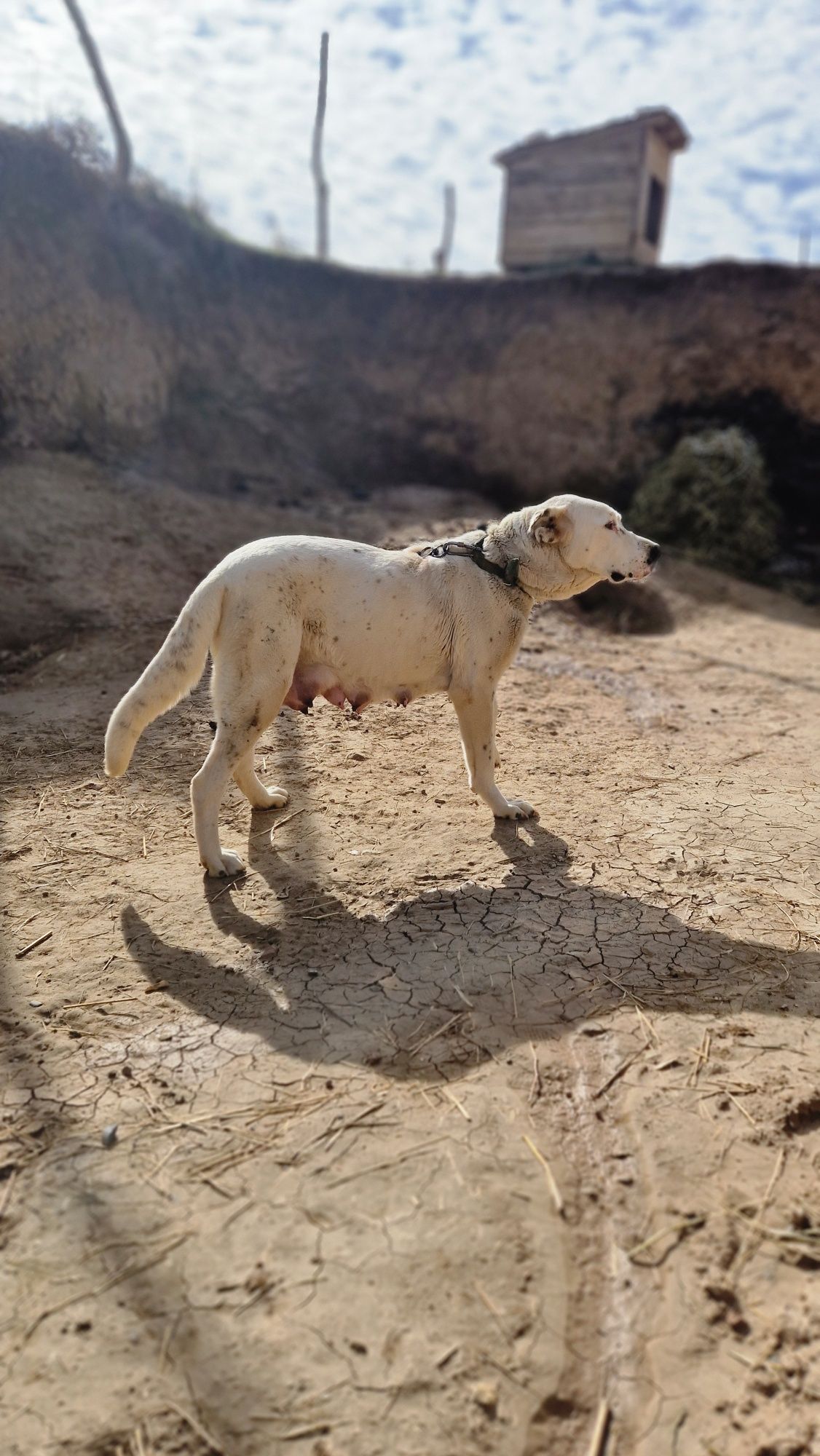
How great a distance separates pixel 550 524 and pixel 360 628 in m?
1.13

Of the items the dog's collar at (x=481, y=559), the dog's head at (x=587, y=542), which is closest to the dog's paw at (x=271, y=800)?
the dog's collar at (x=481, y=559)

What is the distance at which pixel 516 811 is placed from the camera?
4.81m

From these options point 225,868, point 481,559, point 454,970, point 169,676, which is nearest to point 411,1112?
point 454,970

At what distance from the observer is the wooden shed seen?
14.6m

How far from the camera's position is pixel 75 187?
11.6 meters

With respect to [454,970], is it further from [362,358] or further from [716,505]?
[362,358]

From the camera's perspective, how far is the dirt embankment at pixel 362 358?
11180 mm

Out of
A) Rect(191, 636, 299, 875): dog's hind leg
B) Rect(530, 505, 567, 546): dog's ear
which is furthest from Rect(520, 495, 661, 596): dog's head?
Rect(191, 636, 299, 875): dog's hind leg

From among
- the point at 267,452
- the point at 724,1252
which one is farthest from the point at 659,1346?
the point at 267,452

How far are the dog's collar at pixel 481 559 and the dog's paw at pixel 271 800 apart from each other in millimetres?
1624

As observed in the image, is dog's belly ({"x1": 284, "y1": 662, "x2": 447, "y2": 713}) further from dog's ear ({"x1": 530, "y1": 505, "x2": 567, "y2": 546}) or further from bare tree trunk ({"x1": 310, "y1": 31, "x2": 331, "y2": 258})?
bare tree trunk ({"x1": 310, "y1": 31, "x2": 331, "y2": 258})

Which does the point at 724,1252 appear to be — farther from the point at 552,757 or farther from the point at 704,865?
the point at 552,757

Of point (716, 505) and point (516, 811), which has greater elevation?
point (716, 505)

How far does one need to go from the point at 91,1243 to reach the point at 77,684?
4.95 metres
